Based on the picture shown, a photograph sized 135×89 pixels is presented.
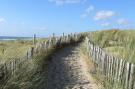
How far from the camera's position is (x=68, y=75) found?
10.6 metres

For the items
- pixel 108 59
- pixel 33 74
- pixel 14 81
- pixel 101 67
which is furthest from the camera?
pixel 101 67

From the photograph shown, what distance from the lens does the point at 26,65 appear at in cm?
907

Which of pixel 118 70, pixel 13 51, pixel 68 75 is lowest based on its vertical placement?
pixel 68 75

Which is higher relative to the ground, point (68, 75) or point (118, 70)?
point (118, 70)

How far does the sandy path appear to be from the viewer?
927 centimetres

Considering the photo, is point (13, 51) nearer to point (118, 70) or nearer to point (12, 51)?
point (12, 51)

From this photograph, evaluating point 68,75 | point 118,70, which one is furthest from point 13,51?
point 118,70

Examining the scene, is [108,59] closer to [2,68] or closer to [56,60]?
[2,68]

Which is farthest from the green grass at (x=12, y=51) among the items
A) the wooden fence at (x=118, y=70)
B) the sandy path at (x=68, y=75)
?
the wooden fence at (x=118, y=70)

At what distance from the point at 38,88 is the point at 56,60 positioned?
501 cm

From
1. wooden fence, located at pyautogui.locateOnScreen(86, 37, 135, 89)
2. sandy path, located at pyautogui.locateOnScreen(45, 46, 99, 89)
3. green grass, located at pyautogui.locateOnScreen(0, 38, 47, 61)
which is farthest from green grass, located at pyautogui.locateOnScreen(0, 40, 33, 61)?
wooden fence, located at pyautogui.locateOnScreen(86, 37, 135, 89)

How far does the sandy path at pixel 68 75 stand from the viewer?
30.4 feet

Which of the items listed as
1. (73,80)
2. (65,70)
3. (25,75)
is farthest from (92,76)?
(25,75)

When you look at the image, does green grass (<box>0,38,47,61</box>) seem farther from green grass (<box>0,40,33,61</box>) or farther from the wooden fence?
the wooden fence
